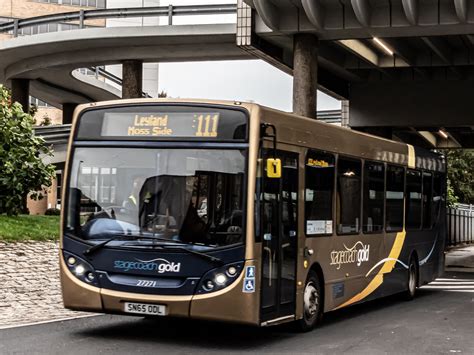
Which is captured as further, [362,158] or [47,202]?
[47,202]

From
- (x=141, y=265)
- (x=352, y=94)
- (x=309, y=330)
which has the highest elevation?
(x=352, y=94)

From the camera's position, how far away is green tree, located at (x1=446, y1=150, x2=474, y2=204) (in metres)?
65.6

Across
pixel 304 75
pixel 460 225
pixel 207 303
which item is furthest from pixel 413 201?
pixel 460 225

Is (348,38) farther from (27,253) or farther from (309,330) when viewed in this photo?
(309,330)

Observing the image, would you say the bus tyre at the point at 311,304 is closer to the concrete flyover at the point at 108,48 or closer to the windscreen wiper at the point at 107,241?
the windscreen wiper at the point at 107,241

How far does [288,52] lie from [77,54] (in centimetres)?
1387

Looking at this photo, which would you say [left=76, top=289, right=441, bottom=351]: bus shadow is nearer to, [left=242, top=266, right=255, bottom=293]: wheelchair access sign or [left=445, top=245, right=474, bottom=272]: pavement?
[left=242, top=266, right=255, bottom=293]: wheelchair access sign

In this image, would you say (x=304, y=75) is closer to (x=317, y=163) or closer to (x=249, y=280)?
(x=317, y=163)

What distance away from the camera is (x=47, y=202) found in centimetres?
6688

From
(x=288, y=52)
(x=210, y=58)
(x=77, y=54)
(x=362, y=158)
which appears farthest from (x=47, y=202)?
(x=362, y=158)

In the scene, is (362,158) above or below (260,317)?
above

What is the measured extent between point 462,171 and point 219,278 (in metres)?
58.4

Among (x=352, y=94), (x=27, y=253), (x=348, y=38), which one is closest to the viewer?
(x=27, y=253)

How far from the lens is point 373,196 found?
15.0 m
